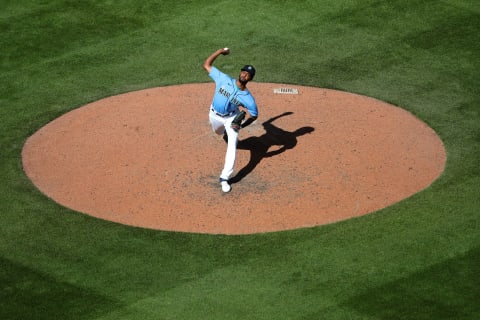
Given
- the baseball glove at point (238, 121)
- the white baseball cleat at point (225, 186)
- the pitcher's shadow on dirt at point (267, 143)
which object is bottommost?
the pitcher's shadow on dirt at point (267, 143)

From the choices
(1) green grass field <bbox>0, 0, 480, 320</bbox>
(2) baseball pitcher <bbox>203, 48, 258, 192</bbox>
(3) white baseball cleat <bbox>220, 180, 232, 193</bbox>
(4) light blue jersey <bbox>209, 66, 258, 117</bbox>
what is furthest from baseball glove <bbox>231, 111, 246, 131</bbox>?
(1) green grass field <bbox>0, 0, 480, 320</bbox>

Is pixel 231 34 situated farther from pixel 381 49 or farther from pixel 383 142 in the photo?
pixel 383 142

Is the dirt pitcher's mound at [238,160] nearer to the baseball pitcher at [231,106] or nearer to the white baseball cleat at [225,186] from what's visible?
the white baseball cleat at [225,186]

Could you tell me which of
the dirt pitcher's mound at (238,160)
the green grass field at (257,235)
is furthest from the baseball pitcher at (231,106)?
the green grass field at (257,235)

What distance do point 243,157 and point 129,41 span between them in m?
6.38

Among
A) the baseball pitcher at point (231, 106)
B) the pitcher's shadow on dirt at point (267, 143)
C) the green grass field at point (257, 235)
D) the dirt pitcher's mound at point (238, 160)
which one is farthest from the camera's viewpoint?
the pitcher's shadow on dirt at point (267, 143)

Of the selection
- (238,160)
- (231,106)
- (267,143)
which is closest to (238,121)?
(231,106)

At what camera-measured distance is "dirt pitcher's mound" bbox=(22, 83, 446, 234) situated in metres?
17.2

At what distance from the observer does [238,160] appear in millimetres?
18844

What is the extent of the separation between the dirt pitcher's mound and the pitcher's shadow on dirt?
2cm

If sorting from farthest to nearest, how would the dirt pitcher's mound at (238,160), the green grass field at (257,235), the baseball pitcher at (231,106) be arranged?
the baseball pitcher at (231,106)
the dirt pitcher's mound at (238,160)
the green grass field at (257,235)

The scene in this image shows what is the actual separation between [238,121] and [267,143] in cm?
170

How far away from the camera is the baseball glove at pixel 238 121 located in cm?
1772

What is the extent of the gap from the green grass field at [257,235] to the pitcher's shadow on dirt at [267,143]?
7.80ft
